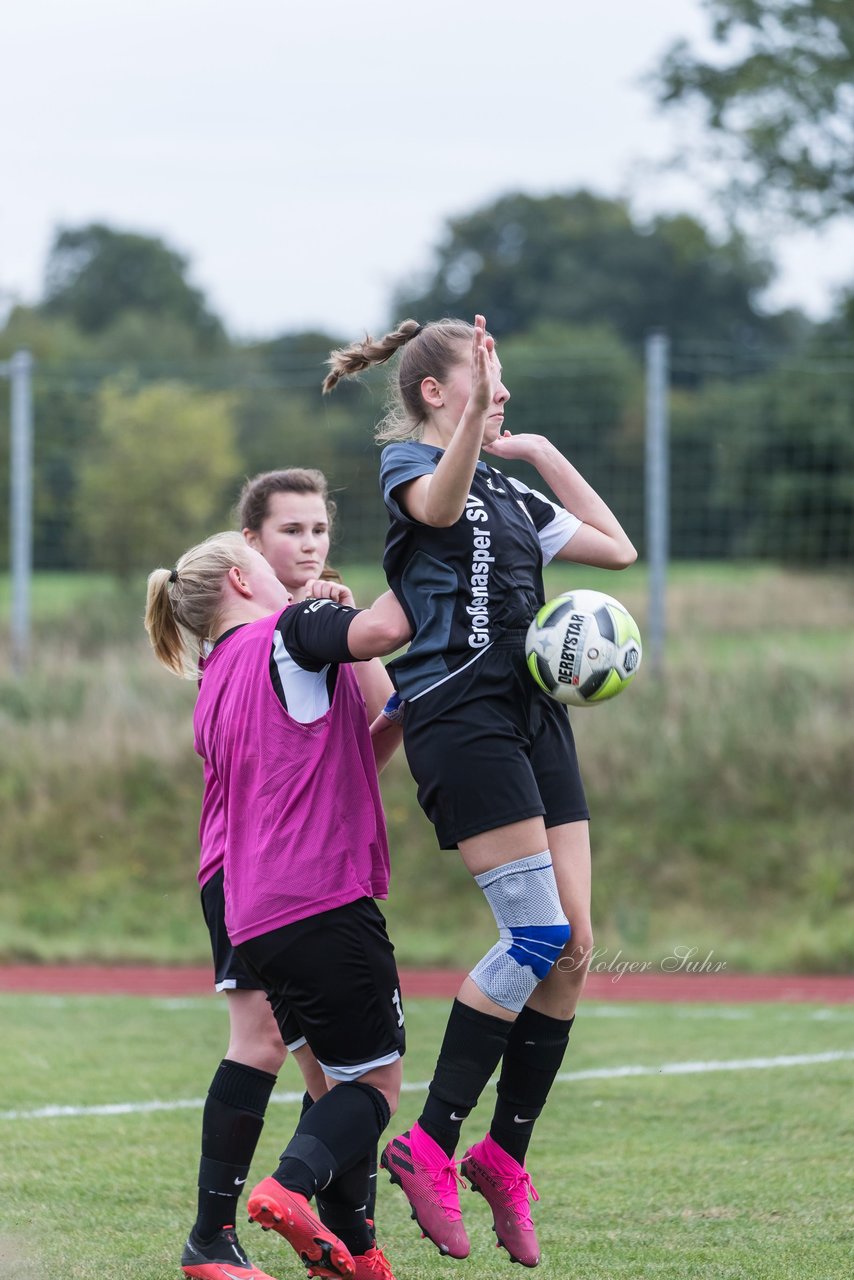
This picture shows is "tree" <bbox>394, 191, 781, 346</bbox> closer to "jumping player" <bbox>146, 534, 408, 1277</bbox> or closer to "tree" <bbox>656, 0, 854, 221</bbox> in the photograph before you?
"tree" <bbox>656, 0, 854, 221</bbox>

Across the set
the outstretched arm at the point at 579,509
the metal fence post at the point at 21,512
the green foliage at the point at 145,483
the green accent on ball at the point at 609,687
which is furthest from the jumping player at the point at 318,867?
the green foliage at the point at 145,483

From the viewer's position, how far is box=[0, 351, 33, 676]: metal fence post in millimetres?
13250

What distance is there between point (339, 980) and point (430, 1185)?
1.71ft

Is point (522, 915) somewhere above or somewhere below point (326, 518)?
below

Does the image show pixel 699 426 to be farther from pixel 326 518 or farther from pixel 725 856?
pixel 326 518

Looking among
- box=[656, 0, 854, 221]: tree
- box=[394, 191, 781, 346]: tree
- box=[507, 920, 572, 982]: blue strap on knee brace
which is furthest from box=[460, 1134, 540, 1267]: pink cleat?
box=[394, 191, 781, 346]: tree

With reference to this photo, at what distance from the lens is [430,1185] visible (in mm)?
3537

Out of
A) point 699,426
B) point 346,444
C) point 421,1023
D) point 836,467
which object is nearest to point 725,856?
point 421,1023

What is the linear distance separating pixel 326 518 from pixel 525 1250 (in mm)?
2254

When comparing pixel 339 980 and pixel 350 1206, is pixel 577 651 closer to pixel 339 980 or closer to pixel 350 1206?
pixel 339 980

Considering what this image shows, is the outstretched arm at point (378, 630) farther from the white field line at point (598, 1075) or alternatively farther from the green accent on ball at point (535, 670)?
the white field line at point (598, 1075)

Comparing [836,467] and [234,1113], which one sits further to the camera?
[836,467]

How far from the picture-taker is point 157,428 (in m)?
19.2

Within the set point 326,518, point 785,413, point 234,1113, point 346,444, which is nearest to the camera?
point 234,1113
